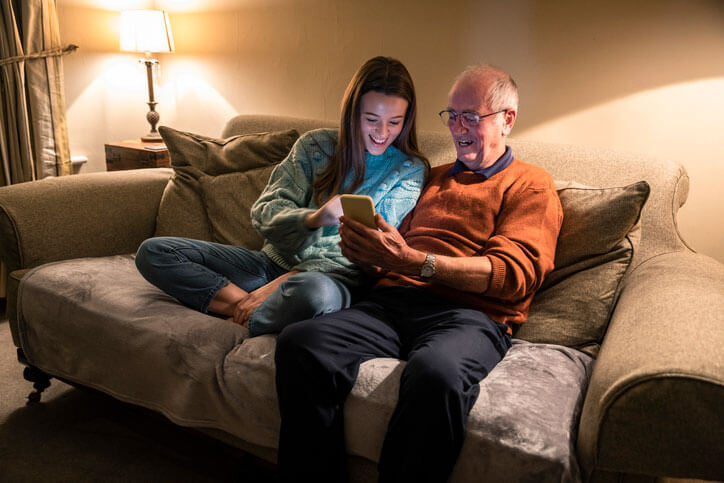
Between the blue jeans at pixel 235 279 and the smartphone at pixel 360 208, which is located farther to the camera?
the blue jeans at pixel 235 279

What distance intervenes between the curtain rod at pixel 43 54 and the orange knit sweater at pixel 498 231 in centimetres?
216

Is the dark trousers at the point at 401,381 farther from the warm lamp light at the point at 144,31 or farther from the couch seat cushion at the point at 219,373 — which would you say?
the warm lamp light at the point at 144,31

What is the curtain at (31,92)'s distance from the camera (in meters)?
2.72

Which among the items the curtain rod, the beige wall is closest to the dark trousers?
the beige wall

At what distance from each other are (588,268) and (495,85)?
54 centimetres

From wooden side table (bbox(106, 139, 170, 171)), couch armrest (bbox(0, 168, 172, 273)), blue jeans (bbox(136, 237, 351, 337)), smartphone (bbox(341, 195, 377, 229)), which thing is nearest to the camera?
smartphone (bbox(341, 195, 377, 229))

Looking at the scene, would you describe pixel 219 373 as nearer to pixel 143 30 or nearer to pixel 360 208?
pixel 360 208

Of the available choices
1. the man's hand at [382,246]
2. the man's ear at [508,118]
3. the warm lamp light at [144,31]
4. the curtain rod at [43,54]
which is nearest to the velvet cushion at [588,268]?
the man's ear at [508,118]

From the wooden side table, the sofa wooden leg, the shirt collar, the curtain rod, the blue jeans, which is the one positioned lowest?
the sofa wooden leg

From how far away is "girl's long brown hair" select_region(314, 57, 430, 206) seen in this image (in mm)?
1661

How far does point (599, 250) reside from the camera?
1.52 metres

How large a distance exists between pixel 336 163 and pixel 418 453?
91 centimetres

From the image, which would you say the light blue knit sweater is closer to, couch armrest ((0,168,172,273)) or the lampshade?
couch armrest ((0,168,172,273))

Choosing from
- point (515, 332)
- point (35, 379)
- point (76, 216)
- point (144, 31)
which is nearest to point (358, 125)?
point (515, 332)
